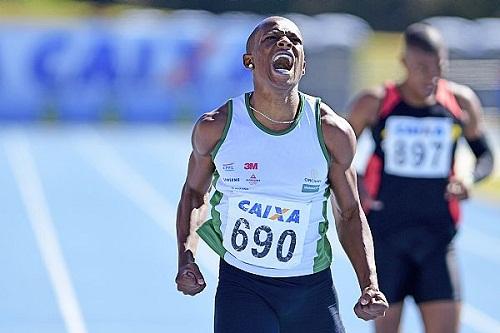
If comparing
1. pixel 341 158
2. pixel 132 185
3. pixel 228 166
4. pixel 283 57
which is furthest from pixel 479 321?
pixel 132 185

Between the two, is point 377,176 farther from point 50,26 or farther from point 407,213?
point 50,26

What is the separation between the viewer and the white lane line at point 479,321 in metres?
9.98

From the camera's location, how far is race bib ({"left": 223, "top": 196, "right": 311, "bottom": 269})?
529 cm

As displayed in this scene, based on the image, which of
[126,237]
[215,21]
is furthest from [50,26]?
[126,237]

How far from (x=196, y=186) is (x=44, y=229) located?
9280mm

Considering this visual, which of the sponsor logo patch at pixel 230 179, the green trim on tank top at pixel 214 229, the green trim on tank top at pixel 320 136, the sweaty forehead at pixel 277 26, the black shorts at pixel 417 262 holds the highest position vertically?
the sweaty forehead at pixel 277 26

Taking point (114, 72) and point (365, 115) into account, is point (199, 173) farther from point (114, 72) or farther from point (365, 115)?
point (114, 72)

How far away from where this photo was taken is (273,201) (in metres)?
5.28

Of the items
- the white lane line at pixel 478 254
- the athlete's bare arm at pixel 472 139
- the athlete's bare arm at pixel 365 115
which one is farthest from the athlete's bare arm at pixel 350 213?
the white lane line at pixel 478 254

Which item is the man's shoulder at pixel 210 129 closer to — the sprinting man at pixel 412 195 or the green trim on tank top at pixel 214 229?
the green trim on tank top at pixel 214 229

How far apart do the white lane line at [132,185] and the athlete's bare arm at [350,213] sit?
6.47 m

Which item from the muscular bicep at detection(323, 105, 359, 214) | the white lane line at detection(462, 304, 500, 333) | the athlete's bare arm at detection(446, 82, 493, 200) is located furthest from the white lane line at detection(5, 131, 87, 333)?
the muscular bicep at detection(323, 105, 359, 214)

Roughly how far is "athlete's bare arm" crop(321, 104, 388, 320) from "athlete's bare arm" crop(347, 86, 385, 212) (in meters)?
1.55

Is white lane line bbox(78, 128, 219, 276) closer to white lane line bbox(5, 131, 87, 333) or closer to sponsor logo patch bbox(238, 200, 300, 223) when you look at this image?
white lane line bbox(5, 131, 87, 333)
